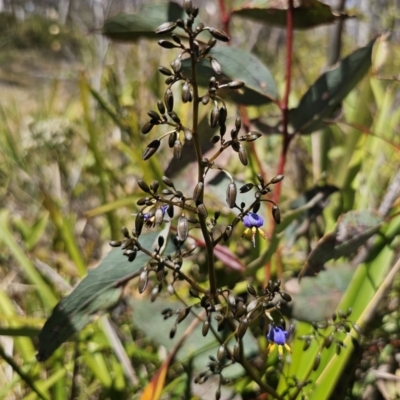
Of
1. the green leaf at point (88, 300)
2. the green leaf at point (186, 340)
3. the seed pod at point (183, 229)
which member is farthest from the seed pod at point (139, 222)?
the green leaf at point (186, 340)

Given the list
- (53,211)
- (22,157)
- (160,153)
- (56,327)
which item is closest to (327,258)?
(56,327)

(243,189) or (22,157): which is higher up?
(243,189)

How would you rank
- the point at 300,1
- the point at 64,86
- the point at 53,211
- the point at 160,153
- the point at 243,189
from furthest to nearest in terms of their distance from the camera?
the point at 64,86, the point at 160,153, the point at 53,211, the point at 300,1, the point at 243,189

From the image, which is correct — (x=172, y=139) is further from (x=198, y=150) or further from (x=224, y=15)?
(x=224, y=15)

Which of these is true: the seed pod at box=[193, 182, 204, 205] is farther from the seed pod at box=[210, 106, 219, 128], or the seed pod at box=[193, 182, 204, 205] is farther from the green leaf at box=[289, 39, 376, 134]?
the green leaf at box=[289, 39, 376, 134]

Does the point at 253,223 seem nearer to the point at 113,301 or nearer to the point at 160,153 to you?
the point at 113,301

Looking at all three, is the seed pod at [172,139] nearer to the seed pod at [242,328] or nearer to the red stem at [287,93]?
the seed pod at [242,328]

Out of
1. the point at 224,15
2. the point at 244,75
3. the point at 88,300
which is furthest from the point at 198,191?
the point at 224,15
